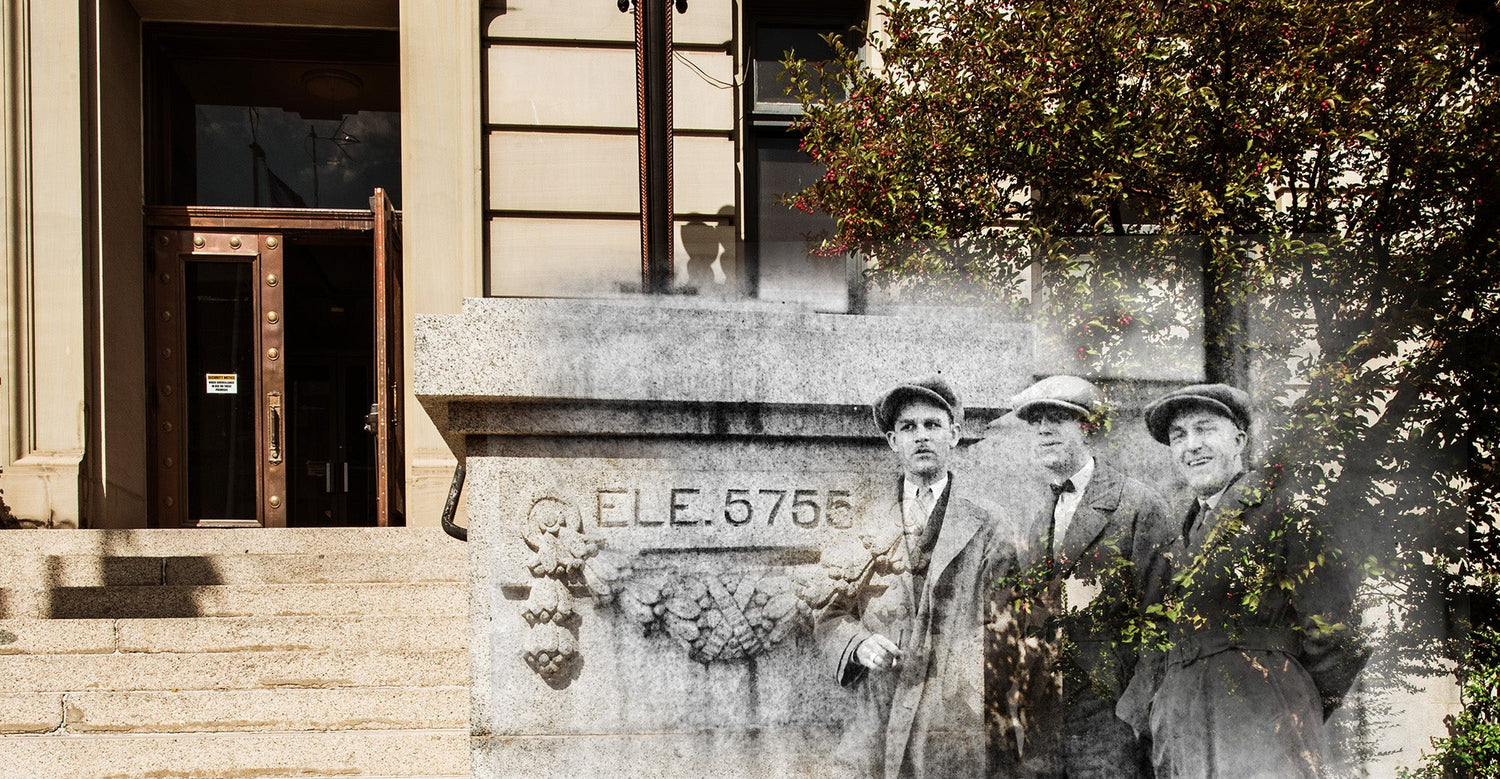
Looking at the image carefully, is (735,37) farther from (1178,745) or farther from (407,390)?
(1178,745)

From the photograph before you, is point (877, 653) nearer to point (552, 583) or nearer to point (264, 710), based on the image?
point (552, 583)

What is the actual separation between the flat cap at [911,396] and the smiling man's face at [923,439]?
0.6 inches

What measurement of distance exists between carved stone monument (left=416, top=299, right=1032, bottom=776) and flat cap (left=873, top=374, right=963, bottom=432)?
0.04m

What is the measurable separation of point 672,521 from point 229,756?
235 centimetres

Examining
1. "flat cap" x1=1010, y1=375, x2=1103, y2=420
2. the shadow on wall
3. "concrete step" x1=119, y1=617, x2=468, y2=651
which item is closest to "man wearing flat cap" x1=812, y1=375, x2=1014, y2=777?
"flat cap" x1=1010, y1=375, x2=1103, y2=420

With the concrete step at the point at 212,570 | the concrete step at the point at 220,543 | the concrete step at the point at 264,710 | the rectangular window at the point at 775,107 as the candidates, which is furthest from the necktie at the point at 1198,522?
the rectangular window at the point at 775,107

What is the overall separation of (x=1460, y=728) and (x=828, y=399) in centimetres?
270

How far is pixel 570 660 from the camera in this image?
9.07ft

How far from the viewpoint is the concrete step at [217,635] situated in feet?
14.9

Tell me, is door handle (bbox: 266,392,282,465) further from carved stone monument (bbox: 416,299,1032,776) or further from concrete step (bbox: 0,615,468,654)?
carved stone monument (bbox: 416,299,1032,776)

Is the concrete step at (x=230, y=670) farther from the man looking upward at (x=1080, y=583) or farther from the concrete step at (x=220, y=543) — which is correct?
the man looking upward at (x=1080, y=583)

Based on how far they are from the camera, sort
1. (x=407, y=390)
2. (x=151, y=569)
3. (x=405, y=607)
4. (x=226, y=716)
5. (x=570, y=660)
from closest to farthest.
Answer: (x=570, y=660), (x=226, y=716), (x=405, y=607), (x=151, y=569), (x=407, y=390)

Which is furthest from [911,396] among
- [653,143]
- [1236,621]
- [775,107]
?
[775,107]

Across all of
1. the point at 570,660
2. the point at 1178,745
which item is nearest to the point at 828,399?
the point at 570,660
